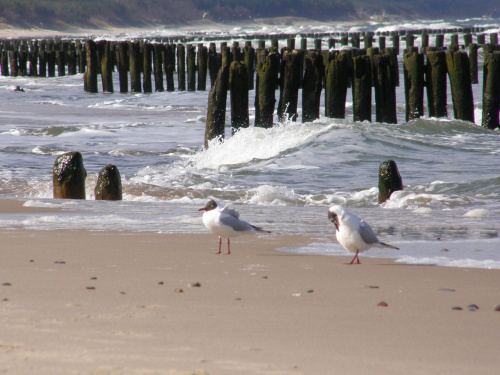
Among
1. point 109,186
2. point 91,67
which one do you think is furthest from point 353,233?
point 91,67

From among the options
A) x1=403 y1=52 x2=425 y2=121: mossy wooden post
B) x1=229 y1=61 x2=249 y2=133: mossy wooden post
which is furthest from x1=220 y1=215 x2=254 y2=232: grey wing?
x1=403 y1=52 x2=425 y2=121: mossy wooden post

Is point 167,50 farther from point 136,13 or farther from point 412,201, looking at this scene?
point 136,13

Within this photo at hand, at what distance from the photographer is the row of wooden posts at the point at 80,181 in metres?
7.90

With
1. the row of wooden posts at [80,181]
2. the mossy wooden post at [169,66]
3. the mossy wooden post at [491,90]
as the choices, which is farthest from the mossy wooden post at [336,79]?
the mossy wooden post at [169,66]

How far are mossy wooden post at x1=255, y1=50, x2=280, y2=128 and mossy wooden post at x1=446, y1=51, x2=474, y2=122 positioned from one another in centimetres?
279

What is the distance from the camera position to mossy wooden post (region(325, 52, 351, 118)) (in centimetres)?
1266

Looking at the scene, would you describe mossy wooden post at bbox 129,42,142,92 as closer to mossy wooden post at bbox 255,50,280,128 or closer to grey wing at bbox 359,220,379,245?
mossy wooden post at bbox 255,50,280,128

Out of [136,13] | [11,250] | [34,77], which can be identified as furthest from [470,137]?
[136,13]

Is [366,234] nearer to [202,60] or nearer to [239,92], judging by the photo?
[239,92]

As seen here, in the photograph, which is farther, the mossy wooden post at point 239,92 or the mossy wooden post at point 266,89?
the mossy wooden post at point 266,89

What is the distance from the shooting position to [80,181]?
8.02 metres

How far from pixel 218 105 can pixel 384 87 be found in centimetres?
300

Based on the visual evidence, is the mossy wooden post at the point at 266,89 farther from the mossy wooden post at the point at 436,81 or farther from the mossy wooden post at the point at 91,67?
the mossy wooden post at the point at 91,67

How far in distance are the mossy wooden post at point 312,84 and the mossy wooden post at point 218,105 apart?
1416mm
